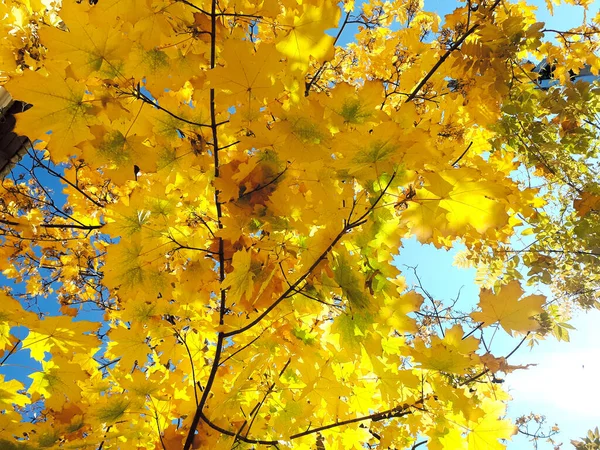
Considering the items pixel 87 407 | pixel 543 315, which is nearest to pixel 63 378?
pixel 87 407

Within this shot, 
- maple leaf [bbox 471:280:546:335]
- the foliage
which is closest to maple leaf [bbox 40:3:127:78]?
maple leaf [bbox 471:280:546:335]

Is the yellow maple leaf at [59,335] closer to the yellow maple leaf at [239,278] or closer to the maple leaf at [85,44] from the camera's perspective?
the yellow maple leaf at [239,278]

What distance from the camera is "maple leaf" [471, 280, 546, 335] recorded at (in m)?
1.19

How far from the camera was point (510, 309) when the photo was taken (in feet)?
3.98

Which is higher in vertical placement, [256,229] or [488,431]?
[256,229]

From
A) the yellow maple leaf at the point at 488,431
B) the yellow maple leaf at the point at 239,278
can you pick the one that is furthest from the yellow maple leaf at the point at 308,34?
the yellow maple leaf at the point at 488,431

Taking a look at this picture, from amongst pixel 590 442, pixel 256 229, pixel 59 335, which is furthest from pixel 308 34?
pixel 590 442

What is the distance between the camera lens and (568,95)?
2119 millimetres

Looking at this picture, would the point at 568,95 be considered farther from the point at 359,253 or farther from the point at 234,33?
the point at 234,33

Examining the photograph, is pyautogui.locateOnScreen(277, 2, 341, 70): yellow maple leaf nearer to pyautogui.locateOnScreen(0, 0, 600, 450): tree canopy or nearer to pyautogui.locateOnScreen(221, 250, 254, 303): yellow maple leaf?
pyautogui.locateOnScreen(0, 0, 600, 450): tree canopy

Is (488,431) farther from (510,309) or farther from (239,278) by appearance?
(239,278)

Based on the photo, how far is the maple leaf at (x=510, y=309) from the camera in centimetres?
119

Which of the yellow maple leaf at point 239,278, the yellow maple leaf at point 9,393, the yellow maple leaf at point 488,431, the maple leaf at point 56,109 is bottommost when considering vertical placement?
the yellow maple leaf at point 488,431

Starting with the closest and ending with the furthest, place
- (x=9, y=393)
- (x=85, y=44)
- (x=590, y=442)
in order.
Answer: (x=85, y=44) → (x=9, y=393) → (x=590, y=442)
